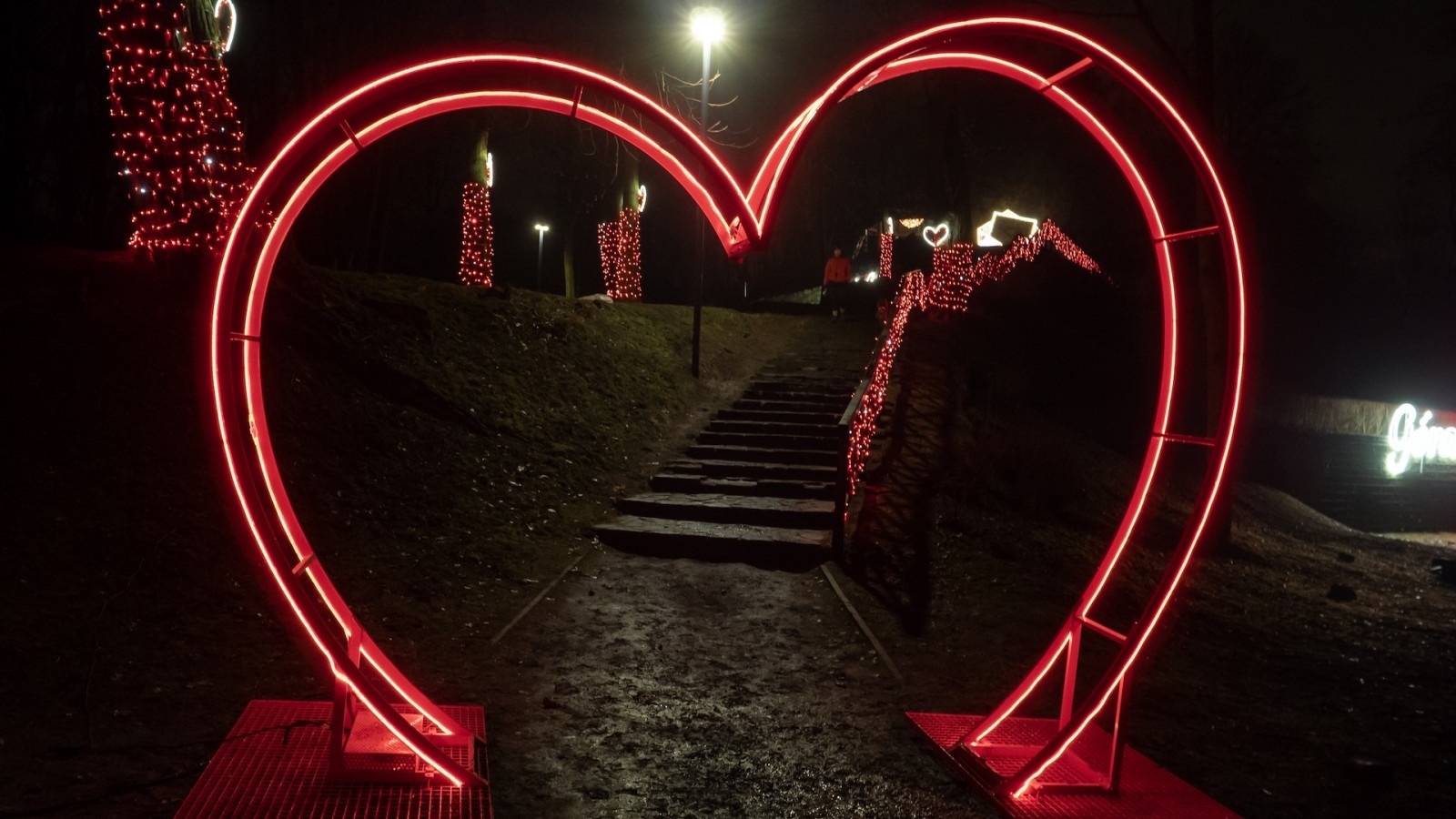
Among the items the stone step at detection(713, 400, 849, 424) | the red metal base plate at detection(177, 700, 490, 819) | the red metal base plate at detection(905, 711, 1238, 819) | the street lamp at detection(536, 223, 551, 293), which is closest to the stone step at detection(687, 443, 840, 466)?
the stone step at detection(713, 400, 849, 424)

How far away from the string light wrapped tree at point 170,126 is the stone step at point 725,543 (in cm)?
A: 478

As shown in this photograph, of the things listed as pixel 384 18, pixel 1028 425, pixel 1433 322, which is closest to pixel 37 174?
pixel 384 18

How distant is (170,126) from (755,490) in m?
6.91

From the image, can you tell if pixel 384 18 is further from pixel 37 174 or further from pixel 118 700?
pixel 118 700

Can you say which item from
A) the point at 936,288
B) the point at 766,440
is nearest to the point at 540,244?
the point at 936,288

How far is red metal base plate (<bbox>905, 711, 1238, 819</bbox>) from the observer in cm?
454

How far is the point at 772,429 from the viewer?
1296cm

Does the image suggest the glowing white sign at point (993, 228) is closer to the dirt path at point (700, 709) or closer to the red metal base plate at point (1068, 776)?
the dirt path at point (700, 709)

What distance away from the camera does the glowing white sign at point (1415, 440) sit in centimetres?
2333

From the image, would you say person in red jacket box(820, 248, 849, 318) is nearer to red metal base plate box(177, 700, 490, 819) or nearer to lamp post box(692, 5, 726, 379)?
lamp post box(692, 5, 726, 379)

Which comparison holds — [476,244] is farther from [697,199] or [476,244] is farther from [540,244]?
[540,244]

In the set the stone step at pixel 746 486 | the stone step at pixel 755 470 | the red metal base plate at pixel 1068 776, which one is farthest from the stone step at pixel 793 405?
the red metal base plate at pixel 1068 776

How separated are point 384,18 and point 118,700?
18962mm

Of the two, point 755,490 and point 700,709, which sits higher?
point 755,490
